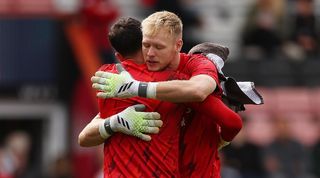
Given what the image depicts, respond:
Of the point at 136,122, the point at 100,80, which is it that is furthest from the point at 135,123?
the point at 100,80

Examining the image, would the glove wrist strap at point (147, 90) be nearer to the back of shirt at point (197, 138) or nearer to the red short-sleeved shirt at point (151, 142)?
the red short-sleeved shirt at point (151, 142)

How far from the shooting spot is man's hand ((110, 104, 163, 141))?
804 centimetres

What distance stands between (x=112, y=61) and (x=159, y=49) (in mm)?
7582

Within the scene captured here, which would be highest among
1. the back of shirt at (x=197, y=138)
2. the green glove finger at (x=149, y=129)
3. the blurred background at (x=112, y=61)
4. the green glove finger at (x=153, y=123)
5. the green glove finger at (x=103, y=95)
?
the green glove finger at (x=103, y=95)

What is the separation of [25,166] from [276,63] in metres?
3.19

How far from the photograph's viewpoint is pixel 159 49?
802cm

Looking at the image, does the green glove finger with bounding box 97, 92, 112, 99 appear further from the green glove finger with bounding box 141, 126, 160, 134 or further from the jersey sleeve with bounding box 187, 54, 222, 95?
the jersey sleeve with bounding box 187, 54, 222, 95

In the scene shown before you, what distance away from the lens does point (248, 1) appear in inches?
699

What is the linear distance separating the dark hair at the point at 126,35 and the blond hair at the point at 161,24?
55 mm

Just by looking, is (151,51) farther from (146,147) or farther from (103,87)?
(146,147)

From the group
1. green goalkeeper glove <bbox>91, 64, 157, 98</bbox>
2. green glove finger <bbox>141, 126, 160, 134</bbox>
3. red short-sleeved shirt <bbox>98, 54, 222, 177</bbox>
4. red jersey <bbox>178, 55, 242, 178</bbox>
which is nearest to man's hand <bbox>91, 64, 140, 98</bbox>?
green goalkeeper glove <bbox>91, 64, 157, 98</bbox>

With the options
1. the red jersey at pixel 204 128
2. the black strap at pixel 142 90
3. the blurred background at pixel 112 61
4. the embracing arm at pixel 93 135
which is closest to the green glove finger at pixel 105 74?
the black strap at pixel 142 90

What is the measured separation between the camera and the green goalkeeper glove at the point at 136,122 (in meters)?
8.04

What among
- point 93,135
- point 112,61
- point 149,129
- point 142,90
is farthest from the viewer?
point 112,61
